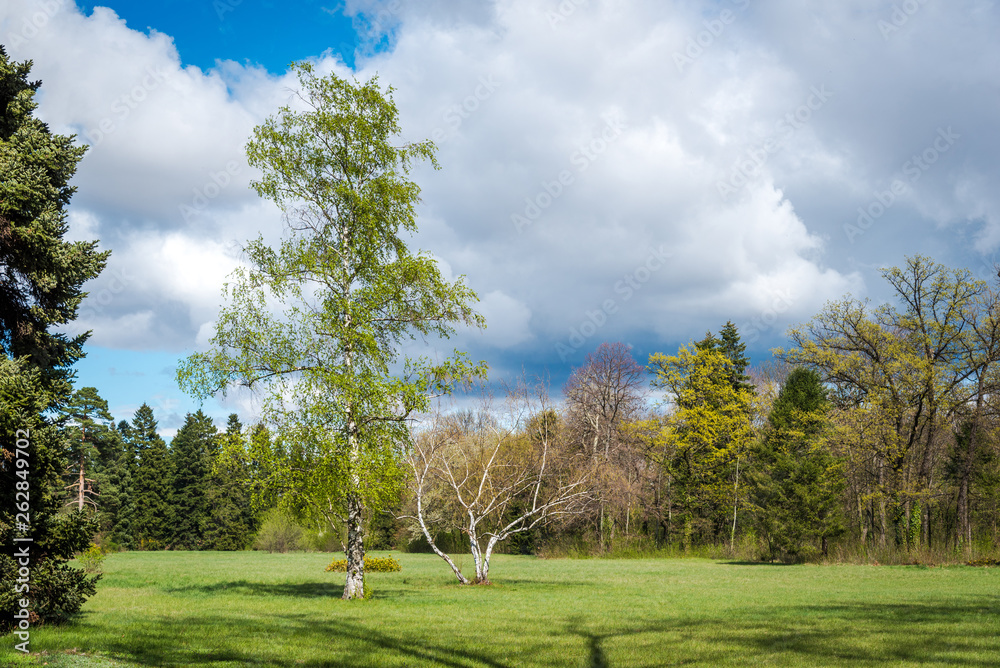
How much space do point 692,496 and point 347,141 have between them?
127 ft

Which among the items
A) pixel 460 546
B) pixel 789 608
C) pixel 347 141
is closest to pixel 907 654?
pixel 789 608

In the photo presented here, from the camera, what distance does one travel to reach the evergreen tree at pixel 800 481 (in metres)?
34.9

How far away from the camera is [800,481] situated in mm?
35656

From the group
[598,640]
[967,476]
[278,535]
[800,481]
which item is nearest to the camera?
[598,640]

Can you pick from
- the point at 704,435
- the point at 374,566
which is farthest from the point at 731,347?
the point at 374,566

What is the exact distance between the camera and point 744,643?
11336 millimetres

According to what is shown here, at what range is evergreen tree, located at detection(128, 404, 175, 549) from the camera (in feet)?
225

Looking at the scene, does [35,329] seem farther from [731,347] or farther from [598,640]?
[731,347]

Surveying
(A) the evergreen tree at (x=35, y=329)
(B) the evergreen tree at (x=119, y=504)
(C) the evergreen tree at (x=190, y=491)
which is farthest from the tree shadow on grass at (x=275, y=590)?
(C) the evergreen tree at (x=190, y=491)

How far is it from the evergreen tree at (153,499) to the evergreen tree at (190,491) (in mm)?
770

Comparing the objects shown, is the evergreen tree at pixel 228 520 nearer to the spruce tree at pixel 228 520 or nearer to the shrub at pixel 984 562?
the spruce tree at pixel 228 520

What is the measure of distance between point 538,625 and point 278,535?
48781mm

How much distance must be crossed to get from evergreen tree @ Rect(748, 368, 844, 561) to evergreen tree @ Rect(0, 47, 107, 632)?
32.1 meters

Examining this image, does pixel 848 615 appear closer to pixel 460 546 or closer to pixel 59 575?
pixel 59 575
